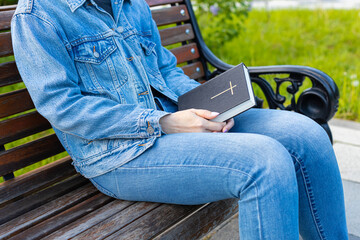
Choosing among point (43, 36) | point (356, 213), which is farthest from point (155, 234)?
point (356, 213)

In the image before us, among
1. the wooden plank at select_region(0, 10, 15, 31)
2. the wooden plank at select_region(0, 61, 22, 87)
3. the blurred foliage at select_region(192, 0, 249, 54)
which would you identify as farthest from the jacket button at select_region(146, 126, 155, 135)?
the blurred foliage at select_region(192, 0, 249, 54)

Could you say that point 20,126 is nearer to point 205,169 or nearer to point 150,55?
point 150,55

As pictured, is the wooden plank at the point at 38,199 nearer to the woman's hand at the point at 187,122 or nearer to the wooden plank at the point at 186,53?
the woman's hand at the point at 187,122

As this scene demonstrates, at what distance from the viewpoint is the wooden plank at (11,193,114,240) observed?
147cm

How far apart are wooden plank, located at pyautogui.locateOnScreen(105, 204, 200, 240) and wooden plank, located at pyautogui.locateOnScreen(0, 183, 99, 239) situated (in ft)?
1.14

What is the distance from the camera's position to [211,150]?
1.40 metres

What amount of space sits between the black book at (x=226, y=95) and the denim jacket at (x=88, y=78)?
0.19 m

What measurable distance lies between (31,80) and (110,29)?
1.34 feet

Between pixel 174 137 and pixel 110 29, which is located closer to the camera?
pixel 174 137

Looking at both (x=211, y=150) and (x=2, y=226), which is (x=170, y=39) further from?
(x=2, y=226)

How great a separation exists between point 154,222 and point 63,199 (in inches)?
18.3

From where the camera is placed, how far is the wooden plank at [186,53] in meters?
2.52

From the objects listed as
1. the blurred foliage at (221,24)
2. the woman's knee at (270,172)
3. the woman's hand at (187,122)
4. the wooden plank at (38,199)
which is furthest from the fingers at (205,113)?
the blurred foliage at (221,24)

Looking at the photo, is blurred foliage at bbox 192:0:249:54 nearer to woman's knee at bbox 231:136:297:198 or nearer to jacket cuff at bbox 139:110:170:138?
jacket cuff at bbox 139:110:170:138
